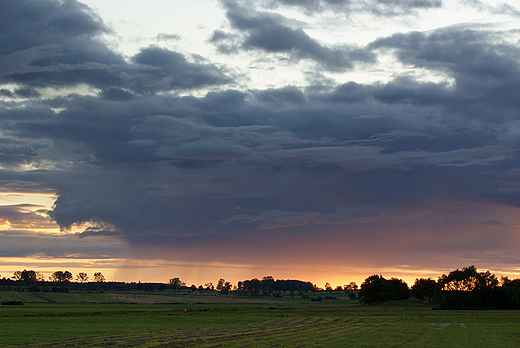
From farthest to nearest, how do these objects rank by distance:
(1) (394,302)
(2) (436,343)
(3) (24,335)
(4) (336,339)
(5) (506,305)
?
(1) (394,302) → (5) (506,305) → (3) (24,335) → (4) (336,339) → (2) (436,343)

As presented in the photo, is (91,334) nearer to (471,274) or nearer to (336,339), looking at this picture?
(336,339)

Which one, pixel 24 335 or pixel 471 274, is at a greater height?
pixel 471 274

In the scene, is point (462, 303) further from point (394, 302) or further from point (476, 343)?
point (476, 343)

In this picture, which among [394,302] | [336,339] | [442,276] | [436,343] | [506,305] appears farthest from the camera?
[394,302]

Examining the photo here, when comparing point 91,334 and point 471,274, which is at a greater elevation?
point 471,274

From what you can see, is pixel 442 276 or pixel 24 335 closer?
pixel 24 335

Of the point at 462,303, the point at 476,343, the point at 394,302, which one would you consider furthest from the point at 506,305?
the point at 476,343

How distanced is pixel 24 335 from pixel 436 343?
149ft

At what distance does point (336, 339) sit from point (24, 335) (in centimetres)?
3551

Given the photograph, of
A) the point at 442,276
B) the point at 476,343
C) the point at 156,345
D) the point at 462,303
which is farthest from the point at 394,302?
the point at 156,345

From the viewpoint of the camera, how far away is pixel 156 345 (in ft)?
157

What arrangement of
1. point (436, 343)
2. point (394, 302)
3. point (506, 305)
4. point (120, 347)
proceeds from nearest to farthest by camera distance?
point (120, 347) → point (436, 343) → point (506, 305) → point (394, 302)

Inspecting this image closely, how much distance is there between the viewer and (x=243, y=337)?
57.2 metres

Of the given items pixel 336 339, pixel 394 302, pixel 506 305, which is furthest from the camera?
pixel 394 302
